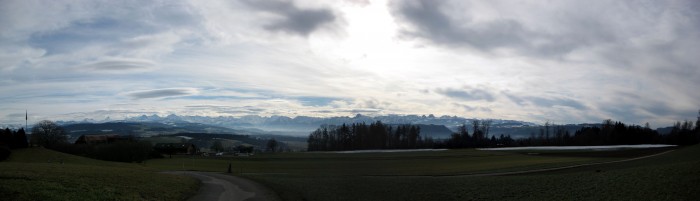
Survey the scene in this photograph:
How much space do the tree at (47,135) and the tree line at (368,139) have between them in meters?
88.0

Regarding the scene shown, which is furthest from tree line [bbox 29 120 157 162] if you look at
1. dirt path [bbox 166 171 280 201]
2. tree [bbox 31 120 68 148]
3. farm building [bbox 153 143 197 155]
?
dirt path [bbox 166 171 280 201]

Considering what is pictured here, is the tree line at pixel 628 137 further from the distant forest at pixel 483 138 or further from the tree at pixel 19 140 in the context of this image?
the tree at pixel 19 140

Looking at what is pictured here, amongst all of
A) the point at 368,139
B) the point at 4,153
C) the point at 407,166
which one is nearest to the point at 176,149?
the point at 368,139

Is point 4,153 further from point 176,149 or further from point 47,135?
point 176,149

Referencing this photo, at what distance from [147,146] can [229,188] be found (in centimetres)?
7607

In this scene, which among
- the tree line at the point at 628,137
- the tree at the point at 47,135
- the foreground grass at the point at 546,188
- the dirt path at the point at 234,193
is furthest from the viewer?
the tree line at the point at 628,137

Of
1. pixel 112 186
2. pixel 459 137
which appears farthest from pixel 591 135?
pixel 112 186

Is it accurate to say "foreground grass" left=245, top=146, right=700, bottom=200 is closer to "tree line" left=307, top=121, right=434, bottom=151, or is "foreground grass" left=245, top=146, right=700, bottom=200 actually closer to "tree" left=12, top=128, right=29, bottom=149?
"tree" left=12, top=128, right=29, bottom=149

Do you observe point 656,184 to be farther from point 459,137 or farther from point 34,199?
point 459,137

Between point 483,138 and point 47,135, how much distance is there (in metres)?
138

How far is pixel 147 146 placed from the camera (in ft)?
318

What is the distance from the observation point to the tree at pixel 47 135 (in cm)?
10678

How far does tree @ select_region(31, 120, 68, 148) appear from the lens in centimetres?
10678

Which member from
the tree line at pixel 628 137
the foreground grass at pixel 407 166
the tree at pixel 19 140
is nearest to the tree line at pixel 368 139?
the tree line at pixel 628 137
